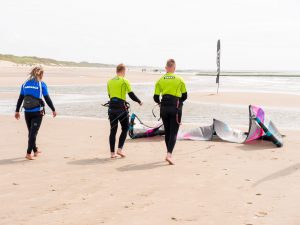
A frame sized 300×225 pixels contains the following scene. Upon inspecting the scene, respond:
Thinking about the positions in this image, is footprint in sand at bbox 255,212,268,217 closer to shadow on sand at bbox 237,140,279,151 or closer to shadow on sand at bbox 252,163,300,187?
shadow on sand at bbox 252,163,300,187

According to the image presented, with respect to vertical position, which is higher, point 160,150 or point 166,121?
point 166,121

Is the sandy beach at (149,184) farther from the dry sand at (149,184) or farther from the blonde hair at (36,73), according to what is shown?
the blonde hair at (36,73)

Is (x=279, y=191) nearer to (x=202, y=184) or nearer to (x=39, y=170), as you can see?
(x=202, y=184)

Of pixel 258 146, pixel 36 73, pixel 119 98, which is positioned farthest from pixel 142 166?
pixel 258 146

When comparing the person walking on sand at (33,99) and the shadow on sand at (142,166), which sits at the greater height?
the person walking on sand at (33,99)

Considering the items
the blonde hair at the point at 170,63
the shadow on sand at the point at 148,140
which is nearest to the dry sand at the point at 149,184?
the shadow on sand at the point at 148,140

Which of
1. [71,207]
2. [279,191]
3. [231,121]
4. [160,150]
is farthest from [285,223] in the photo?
[231,121]

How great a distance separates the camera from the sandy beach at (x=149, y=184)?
4688 mm

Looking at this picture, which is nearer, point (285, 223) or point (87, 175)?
point (285, 223)

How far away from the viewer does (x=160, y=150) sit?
888cm

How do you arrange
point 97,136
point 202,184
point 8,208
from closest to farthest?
point 8,208 → point 202,184 → point 97,136

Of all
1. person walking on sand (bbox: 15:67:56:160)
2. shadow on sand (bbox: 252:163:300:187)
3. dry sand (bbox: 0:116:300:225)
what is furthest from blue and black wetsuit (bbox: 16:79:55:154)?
shadow on sand (bbox: 252:163:300:187)

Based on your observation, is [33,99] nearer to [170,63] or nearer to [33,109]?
[33,109]

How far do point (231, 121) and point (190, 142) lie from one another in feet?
16.1
